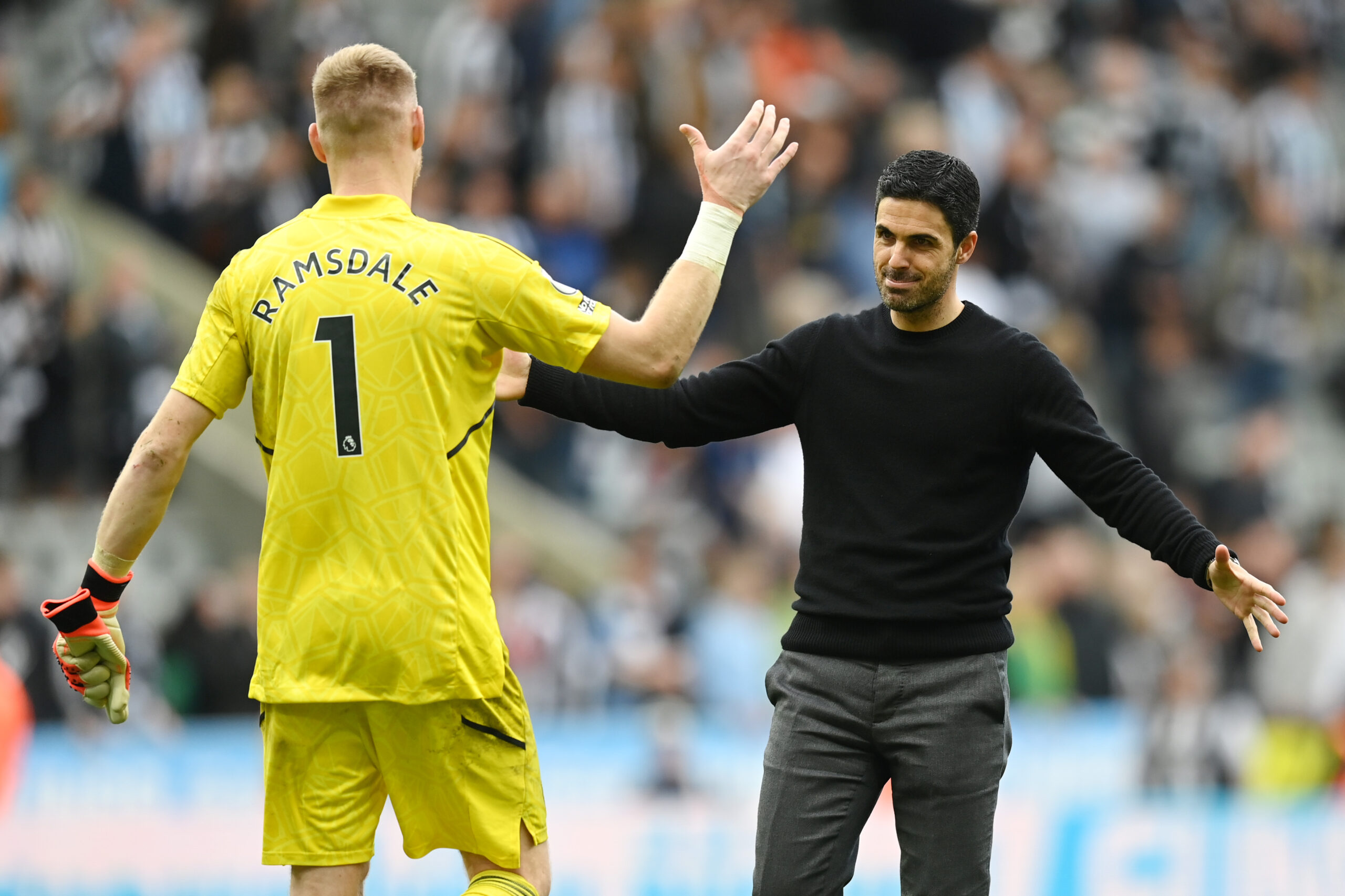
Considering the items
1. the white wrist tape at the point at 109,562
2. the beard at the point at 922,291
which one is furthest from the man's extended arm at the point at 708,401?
the white wrist tape at the point at 109,562

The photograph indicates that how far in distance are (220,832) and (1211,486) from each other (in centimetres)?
723

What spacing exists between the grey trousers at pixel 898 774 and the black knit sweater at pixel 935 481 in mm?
93

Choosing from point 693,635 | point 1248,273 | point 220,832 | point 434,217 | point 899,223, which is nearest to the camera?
point 899,223

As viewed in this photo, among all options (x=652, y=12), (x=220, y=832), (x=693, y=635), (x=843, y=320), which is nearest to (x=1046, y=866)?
(x=693, y=635)

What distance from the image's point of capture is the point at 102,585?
434 cm

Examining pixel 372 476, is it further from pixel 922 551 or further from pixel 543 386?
pixel 922 551

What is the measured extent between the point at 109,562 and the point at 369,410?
2.60ft

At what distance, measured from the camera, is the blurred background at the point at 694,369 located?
8953 millimetres

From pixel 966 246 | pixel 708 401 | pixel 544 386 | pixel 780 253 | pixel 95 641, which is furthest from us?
pixel 780 253

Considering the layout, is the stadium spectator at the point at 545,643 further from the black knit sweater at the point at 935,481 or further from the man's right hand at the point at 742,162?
the man's right hand at the point at 742,162

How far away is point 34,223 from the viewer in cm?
1028

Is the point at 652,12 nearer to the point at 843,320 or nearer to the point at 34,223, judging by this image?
the point at 34,223

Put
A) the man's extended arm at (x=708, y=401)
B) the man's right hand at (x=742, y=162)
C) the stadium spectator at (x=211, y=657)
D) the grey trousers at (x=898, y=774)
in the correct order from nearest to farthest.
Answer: the man's right hand at (x=742, y=162) → the grey trousers at (x=898, y=774) → the man's extended arm at (x=708, y=401) → the stadium spectator at (x=211, y=657)

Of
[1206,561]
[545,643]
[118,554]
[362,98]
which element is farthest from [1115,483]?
[545,643]
